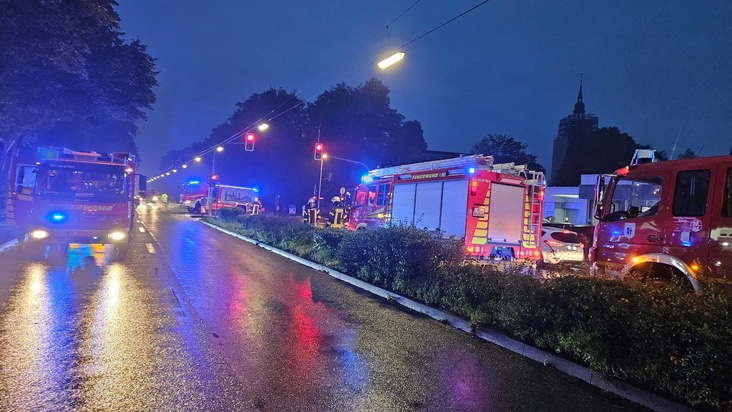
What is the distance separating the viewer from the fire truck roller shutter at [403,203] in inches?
529

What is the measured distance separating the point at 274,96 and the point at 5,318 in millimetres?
55817

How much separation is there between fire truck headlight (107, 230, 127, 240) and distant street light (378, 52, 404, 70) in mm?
8041

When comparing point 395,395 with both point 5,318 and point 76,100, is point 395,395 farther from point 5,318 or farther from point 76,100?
point 76,100

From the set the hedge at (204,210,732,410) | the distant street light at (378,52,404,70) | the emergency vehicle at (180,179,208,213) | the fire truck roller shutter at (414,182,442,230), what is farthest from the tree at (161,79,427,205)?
the hedge at (204,210,732,410)

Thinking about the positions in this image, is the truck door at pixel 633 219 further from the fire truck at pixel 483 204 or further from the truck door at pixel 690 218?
the fire truck at pixel 483 204

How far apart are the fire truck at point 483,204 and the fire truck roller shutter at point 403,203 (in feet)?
0.30

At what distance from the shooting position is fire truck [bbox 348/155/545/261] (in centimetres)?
1116

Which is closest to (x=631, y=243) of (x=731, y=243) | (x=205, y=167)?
(x=731, y=243)

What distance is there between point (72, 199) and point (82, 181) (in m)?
0.59

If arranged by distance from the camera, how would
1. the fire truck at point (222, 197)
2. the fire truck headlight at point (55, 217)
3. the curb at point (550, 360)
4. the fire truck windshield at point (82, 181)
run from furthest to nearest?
the fire truck at point (222, 197) < the fire truck windshield at point (82, 181) < the fire truck headlight at point (55, 217) < the curb at point (550, 360)

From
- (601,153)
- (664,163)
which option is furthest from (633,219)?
(601,153)

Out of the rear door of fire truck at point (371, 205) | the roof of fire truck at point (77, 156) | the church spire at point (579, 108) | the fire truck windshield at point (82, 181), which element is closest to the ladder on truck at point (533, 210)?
the rear door of fire truck at point (371, 205)

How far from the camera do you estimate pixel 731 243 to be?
5.70 meters

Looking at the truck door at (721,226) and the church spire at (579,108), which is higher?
the church spire at (579,108)
